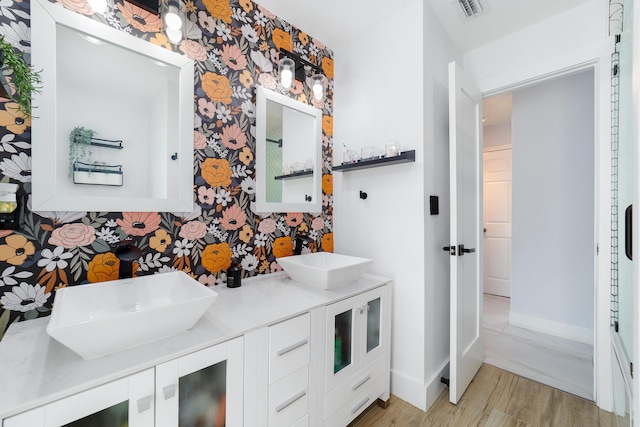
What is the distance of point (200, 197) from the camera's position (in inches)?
60.2

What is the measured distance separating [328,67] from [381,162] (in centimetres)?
108

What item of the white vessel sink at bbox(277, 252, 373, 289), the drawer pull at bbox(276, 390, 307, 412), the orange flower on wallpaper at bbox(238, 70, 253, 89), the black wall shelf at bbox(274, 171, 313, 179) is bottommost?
the drawer pull at bbox(276, 390, 307, 412)

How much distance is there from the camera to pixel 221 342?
968 mm

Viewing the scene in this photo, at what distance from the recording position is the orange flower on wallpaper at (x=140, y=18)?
130 cm

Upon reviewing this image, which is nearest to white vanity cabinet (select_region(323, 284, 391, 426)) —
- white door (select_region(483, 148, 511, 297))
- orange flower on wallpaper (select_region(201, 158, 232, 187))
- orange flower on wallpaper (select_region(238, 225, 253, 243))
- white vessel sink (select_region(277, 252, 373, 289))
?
white vessel sink (select_region(277, 252, 373, 289))

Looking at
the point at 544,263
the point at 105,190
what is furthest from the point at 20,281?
the point at 544,263

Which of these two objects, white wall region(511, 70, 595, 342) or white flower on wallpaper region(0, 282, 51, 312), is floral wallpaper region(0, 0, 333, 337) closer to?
white flower on wallpaper region(0, 282, 51, 312)

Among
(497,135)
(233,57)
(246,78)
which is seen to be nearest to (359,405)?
(246,78)

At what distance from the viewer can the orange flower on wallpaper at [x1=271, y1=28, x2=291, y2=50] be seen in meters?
1.91

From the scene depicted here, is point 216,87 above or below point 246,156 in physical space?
above

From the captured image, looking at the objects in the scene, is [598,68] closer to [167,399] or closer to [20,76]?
[167,399]

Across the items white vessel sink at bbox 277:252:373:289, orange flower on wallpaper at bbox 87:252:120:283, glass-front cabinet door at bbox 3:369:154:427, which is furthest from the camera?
white vessel sink at bbox 277:252:373:289

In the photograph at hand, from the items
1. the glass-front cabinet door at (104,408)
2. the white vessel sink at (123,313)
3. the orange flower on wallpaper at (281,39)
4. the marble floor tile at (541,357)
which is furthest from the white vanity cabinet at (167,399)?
the marble floor tile at (541,357)

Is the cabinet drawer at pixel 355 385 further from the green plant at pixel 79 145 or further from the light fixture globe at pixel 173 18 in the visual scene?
the light fixture globe at pixel 173 18
